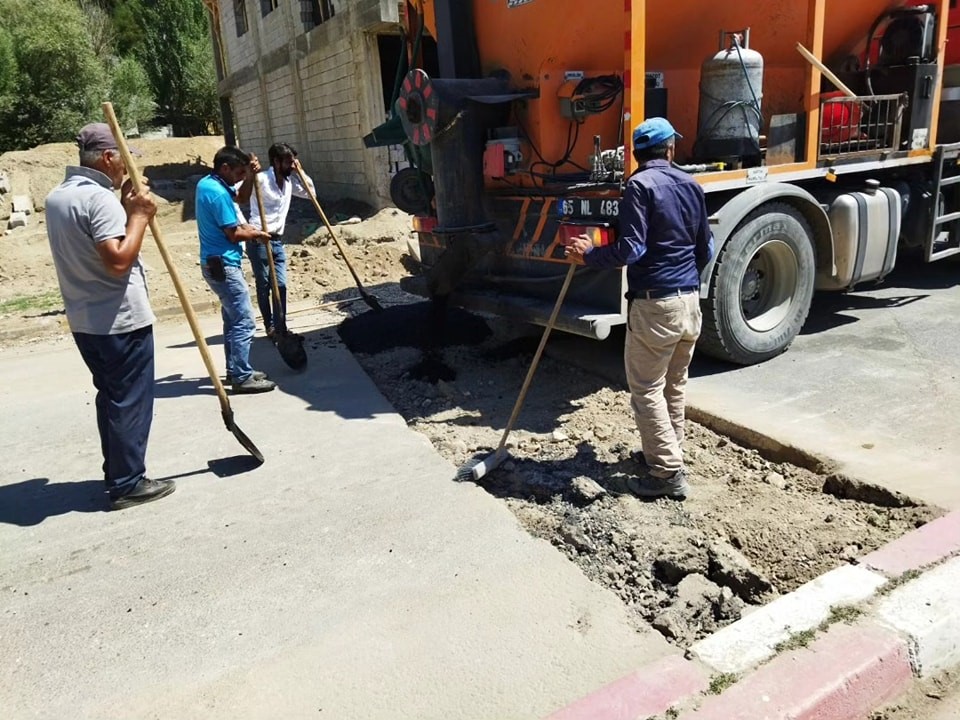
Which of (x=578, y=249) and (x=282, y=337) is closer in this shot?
(x=578, y=249)

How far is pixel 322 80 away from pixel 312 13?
1730mm

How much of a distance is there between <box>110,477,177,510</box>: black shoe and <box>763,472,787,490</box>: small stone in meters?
2.98

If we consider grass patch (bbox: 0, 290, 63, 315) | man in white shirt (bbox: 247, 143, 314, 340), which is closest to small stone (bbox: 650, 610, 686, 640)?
man in white shirt (bbox: 247, 143, 314, 340)

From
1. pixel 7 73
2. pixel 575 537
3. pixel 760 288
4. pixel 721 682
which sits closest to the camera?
pixel 721 682

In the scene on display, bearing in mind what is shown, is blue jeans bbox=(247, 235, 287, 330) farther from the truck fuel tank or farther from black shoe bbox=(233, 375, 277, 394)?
the truck fuel tank

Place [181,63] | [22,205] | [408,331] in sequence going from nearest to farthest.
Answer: [408,331]
[22,205]
[181,63]

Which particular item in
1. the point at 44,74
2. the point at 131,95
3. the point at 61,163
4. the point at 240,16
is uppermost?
the point at 240,16

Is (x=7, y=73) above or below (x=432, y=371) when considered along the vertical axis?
above

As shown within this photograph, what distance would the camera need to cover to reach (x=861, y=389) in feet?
15.4

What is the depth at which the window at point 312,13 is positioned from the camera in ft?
47.7

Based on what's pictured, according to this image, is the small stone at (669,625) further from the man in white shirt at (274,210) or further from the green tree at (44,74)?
the green tree at (44,74)

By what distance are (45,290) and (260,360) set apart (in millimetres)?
5944

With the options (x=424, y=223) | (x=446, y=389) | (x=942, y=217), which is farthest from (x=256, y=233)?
(x=942, y=217)

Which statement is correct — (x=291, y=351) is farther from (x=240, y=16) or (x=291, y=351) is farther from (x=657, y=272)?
(x=240, y=16)
